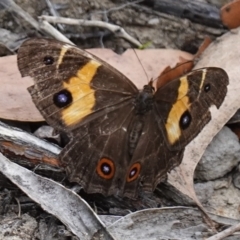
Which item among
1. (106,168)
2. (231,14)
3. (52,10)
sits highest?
(231,14)

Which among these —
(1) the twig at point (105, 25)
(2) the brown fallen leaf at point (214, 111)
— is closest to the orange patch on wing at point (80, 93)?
(2) the brown fallen leaf at point (214, 111)

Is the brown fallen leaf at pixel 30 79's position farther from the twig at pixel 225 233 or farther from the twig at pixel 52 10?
the twig at pixel 225 233

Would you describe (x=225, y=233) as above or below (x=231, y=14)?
below

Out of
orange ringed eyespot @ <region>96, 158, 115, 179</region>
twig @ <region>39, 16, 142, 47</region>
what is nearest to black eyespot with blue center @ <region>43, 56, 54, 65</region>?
orange ringed eyespot @ <region>96, 158, 115, 179</region>

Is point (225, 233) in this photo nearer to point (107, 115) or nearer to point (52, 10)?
point (107, 115)

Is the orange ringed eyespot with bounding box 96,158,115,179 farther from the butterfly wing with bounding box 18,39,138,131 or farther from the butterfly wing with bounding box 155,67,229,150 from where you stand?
the butterfly wing with bounding box 155,67,229,150

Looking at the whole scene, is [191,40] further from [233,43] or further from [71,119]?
[71,119]

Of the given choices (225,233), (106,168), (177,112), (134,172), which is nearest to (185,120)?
(177,112)

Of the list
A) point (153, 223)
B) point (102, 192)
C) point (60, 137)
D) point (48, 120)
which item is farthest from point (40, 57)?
point (153, 223)
